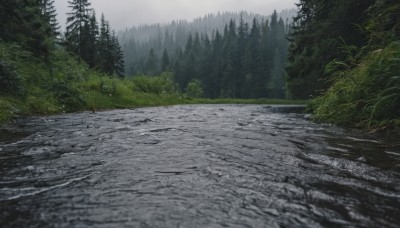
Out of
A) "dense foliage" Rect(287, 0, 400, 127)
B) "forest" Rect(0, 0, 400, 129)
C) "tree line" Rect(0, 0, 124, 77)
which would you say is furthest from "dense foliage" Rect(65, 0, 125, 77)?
"dense foliage" Rect(287, 0, 400, 127)

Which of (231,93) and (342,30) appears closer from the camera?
(342,30)

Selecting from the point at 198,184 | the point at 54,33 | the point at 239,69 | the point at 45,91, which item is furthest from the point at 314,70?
the point at 239,69

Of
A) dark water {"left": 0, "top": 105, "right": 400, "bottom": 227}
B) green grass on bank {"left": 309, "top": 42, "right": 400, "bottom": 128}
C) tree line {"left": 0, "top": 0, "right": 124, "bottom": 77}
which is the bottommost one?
dark water {"left": 0, "top": 105, "right": 400, "bottom": 227}

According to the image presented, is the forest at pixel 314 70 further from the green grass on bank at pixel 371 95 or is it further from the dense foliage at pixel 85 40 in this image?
the dense foliage at pixel 85 40

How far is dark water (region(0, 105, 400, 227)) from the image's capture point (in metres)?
2.85

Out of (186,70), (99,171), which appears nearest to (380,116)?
(99,171)

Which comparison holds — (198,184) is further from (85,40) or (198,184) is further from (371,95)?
(85,40)

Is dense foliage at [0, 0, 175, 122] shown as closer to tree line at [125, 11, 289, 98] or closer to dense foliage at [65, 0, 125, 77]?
dense foliage at [65, 0, 125, 77]

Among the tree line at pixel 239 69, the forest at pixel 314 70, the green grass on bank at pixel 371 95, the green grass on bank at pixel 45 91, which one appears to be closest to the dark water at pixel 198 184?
the green grass on bank at pixel 371 95

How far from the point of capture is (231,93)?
92.1 metres

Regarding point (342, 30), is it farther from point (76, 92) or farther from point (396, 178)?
point (396, 178)

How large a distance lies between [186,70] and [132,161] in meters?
100

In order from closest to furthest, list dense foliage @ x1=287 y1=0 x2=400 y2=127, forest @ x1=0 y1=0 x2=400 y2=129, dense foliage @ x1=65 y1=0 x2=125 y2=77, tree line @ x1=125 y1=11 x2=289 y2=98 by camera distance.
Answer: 1. dense foliage @ x1=287 y1=0 x2=400 y2=127
2. forest @ x1=0 y1=0 x2=400 y2=129
3. dense foliage @ x1=65 y1=0 x2=125 y2=77
4. tree line @ x1=125 y1=11 x2=289 y2=98

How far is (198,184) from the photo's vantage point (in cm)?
374
